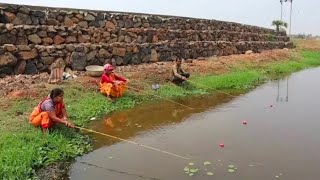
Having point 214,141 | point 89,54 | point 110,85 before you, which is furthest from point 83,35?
point 214,141

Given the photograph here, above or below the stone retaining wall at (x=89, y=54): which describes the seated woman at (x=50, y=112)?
below

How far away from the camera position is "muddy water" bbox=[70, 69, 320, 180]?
6.04 meters

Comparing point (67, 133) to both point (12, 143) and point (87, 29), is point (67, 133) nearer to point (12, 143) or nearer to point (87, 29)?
point (12, 143)

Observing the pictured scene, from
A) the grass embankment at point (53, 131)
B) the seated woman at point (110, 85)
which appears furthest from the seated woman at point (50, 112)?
the seated woman at point (110, 85)

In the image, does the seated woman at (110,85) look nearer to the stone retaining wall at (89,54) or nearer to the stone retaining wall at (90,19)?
the stone retaining wall at (89,54)

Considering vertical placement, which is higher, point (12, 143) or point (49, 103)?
point (49, 103)

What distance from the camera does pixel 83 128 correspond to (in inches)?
303

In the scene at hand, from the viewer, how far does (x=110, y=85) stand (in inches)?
401

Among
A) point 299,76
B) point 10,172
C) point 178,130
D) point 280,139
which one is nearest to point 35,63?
point 178,130

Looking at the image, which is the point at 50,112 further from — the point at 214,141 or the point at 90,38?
the point at 90,38

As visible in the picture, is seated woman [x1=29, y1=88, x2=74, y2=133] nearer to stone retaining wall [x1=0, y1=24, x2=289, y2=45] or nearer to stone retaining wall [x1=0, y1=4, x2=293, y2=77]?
stone retaining wall [x1=0, y1=4, x2=293, y2=77]

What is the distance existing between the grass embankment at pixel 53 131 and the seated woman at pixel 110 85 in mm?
186

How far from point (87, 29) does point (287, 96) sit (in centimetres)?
669

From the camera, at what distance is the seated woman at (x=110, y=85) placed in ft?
33.5
